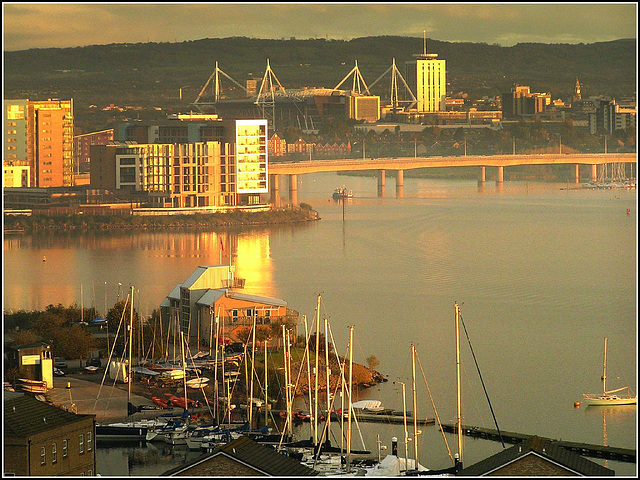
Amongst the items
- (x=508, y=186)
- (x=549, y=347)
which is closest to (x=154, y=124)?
→ (x=508, y=186)

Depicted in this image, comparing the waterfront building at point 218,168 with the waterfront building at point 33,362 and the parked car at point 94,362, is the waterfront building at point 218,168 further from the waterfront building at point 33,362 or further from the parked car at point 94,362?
the waterfront building at point 33,362

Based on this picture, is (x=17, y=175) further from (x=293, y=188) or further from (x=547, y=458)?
(x=547, y=458)

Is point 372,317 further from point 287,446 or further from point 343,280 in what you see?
point 287,446

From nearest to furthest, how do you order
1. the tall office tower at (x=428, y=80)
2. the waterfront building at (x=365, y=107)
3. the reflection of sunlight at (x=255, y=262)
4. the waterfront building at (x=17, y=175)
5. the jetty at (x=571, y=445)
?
1. the jetty at (x=571, y=445)
2. the reflection of sunlight at (x=255, y=262)
3. the waterfront building at (x=17, y=175)
4. the waterfront building at (x=365, y=107)
5. the tall office tower at (x=428, y=80)

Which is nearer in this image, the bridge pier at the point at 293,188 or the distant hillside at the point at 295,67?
the bridge pier at the point at 293,188

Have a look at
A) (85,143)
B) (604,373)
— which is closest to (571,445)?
(604,373)

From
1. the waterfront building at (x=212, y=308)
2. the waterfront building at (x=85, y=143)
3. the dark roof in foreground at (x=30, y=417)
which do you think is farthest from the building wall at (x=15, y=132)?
the dark roof in foreground at (x=30, y=417)

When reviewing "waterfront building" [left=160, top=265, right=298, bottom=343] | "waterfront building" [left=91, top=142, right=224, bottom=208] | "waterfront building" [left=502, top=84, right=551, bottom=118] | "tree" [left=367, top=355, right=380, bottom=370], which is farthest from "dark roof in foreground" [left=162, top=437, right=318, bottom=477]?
"waterfront building" [left=502, top=84, right=551, bottom=118]
